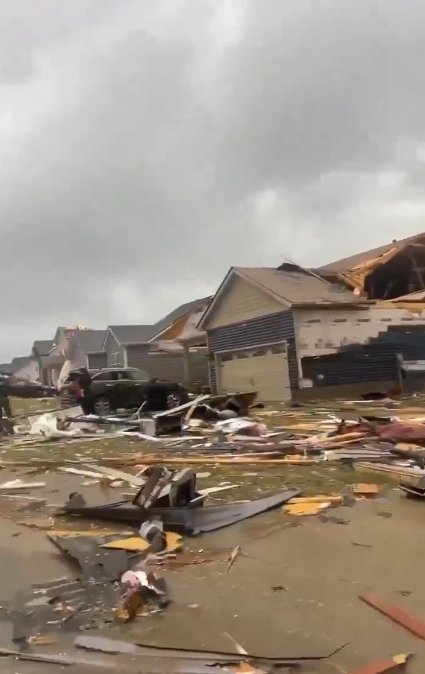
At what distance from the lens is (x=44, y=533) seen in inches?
265

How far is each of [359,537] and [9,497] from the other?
5227 millimetres

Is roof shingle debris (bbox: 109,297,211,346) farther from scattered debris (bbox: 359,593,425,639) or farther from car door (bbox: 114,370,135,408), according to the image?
scattered debris (bbox: 359,593,425,639)

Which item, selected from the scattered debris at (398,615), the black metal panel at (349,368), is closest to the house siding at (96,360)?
the black metal panel at (349,368)

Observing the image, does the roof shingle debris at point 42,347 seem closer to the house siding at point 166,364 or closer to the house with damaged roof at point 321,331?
the house siding at point 166,364

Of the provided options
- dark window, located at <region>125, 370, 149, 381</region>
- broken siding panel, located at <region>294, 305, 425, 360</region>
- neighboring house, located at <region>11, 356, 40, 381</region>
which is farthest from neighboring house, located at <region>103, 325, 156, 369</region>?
neighboring house, located at <region>11, 356, 40, 381</region>

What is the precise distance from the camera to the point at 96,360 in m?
62.0

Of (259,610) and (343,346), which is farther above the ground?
(343,346)

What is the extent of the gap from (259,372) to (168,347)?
12.4m

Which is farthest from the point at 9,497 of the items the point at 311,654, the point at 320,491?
the point at 311,654

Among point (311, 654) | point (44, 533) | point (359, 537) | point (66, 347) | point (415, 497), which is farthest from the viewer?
point (66, 347)

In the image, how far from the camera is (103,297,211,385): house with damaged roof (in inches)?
1529

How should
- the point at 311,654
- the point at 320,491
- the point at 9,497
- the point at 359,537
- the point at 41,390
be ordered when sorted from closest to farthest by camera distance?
the point at 311,654
the point at 359,537
the point at 320,491
the point at 9,497
the point at 41,390

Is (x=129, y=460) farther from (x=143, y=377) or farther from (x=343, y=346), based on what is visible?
(x=343, y=346)

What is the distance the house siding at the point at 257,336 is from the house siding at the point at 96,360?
29.5 m
